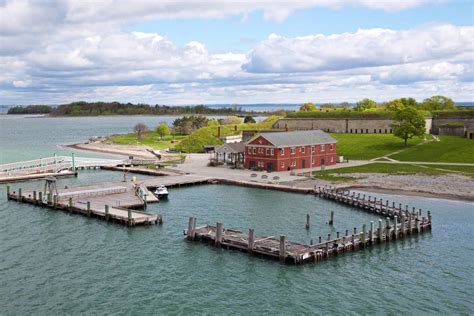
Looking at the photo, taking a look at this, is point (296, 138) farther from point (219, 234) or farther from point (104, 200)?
point (219, 234)

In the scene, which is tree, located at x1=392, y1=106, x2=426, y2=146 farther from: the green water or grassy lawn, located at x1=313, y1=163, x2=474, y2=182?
the green water

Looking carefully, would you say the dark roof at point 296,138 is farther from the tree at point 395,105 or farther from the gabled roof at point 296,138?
the tree at point 395,105

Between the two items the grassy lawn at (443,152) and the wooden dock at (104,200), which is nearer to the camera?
the wooden dock at (104,200)

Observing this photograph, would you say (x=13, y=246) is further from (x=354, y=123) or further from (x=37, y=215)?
(x=354, y=123)

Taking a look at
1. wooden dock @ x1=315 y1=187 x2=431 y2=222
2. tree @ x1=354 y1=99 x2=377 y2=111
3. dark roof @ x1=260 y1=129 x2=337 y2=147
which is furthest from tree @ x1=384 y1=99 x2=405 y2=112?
wooden dock @ x1=315 y1=187 x2=431 y2=222

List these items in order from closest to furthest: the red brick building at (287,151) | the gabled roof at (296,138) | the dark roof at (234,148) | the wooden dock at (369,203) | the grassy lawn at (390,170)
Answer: the wooden dock at (369,203)
the grassy lawn at (390,170)
the red brick building at (287,151)
the gabled roof at (296,138)
the dark roof at (234,148)

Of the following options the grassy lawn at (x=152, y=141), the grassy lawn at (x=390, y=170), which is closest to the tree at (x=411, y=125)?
the grassy lawn at (x=390, y=170)

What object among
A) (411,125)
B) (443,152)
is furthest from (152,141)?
(443,152)

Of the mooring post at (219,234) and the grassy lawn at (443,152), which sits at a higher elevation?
the grassy lawn at (443,152)

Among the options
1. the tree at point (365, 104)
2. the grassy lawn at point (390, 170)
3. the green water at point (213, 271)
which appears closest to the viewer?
the green water at point (213, 271)
